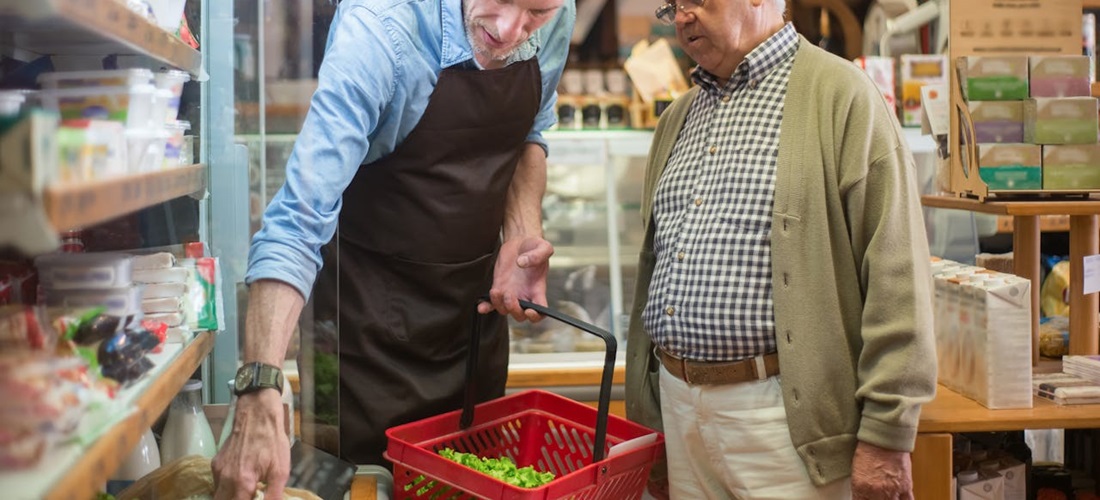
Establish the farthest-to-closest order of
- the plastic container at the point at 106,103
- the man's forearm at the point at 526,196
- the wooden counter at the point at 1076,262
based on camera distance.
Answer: the wooden counter at the point at 1076,262, the man's forearm at the point at 526,196, the plastic container at the point at 106,103

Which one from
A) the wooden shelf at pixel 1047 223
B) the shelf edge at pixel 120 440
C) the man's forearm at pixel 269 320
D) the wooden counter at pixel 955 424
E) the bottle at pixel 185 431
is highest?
the wooden shelf at pixel 1047 223

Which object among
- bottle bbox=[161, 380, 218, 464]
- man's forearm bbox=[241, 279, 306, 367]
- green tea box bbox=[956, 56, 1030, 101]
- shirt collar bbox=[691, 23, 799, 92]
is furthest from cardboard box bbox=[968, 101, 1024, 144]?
bottle bbox=[161, 380, 218, 464]

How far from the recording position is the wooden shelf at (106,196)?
985 mm

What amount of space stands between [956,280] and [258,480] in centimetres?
217

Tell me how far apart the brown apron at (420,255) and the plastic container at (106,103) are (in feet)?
2.67

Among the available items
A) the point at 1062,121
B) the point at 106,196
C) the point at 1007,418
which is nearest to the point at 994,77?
the point at 1062,121

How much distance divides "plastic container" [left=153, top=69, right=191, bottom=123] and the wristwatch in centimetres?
43

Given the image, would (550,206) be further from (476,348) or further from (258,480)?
(258,480)

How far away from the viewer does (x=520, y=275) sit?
261 centimetres

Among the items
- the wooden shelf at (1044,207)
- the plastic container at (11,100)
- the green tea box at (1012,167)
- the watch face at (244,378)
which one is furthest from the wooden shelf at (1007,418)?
the plastic container at (11,100)

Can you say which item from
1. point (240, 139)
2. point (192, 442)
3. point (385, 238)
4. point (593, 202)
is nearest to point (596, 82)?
point (593, 202)

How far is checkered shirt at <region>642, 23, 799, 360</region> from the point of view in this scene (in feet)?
A: 7.66

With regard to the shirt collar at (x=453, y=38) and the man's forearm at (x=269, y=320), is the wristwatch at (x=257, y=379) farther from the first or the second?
the shirt collar at (x=453, y=38)

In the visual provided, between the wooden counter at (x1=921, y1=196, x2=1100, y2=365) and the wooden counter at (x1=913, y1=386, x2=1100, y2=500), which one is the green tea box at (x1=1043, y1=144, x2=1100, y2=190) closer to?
the wooden counter at (x1=921, y1=196, x2=1100, y2=365)
